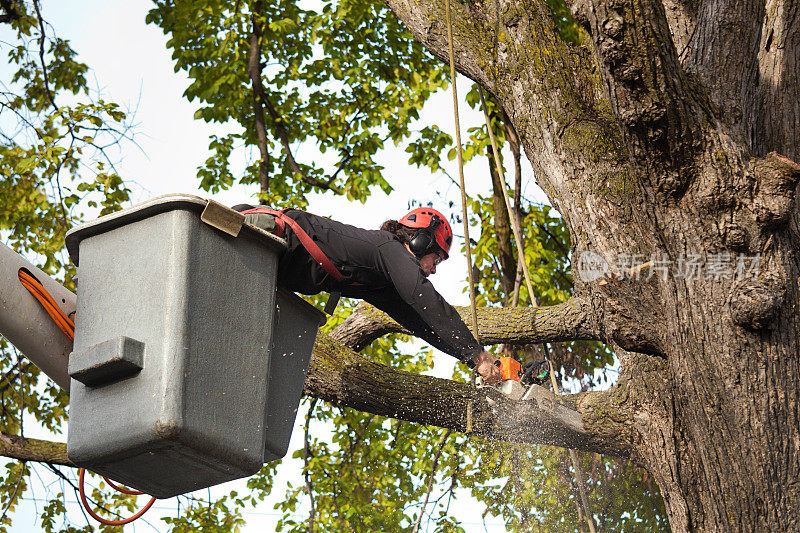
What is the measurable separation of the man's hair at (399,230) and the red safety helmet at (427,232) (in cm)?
2

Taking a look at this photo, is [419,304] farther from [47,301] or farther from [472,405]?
[47,301]

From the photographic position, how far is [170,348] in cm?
236

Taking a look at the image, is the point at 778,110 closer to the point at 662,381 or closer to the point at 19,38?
the point at 662,381

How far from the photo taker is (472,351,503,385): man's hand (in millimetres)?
3545

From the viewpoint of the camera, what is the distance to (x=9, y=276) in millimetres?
2672

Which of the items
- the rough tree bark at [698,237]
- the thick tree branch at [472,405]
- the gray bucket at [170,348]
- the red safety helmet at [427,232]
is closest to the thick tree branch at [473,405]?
the thick tree branch at [472,405]

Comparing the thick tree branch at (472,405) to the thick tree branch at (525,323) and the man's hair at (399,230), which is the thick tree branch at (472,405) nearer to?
the man's hair at (399,230)

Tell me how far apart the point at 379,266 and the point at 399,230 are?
348 millimetres

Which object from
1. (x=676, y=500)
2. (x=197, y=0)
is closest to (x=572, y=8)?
(x=676, y=500)

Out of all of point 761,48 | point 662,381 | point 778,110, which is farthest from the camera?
point 761,48

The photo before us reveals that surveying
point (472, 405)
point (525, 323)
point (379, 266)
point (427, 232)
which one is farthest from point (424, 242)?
point (525, 323)

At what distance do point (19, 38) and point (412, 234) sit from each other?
5847 mm

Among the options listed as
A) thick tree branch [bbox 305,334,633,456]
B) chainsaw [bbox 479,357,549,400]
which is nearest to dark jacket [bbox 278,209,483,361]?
chainsaw [bbox 479,357,549,400]

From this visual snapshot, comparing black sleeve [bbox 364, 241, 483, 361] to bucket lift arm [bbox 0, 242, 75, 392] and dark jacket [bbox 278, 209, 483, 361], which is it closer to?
dark jacket [bbox 278, 209, 483, 361]
